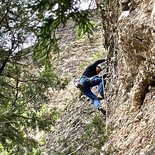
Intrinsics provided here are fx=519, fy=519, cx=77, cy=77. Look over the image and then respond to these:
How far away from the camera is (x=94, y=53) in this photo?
18.5 metres

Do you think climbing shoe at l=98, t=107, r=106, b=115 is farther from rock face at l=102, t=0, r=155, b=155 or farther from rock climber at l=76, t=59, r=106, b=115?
rock face at l=102, t=0, r=155, b=155

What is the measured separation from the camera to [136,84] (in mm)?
8250

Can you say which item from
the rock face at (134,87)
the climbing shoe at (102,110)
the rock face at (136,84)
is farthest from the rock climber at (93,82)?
the rock face at (136,84)

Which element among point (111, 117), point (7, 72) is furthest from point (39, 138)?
point (111, 117)

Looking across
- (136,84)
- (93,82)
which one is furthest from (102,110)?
(136,84)

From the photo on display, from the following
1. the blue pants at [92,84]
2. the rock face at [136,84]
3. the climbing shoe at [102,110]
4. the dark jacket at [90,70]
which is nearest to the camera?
the rock face at [136,84]

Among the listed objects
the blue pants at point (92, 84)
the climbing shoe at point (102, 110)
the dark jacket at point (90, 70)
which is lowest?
the climbing shoe at point (102, 110)

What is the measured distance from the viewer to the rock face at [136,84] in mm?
7176

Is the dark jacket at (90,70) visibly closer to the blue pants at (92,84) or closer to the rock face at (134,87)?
the blue pants at (92,84)

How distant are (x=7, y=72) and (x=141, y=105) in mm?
3534

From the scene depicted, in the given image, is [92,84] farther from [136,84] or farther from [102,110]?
[136,84]

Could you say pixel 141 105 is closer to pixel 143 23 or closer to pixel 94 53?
pixel 143 23

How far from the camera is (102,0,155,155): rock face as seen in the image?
7176 mm

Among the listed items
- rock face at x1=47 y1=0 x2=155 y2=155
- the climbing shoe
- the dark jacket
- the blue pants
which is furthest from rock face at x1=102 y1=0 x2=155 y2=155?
the dark jacket
